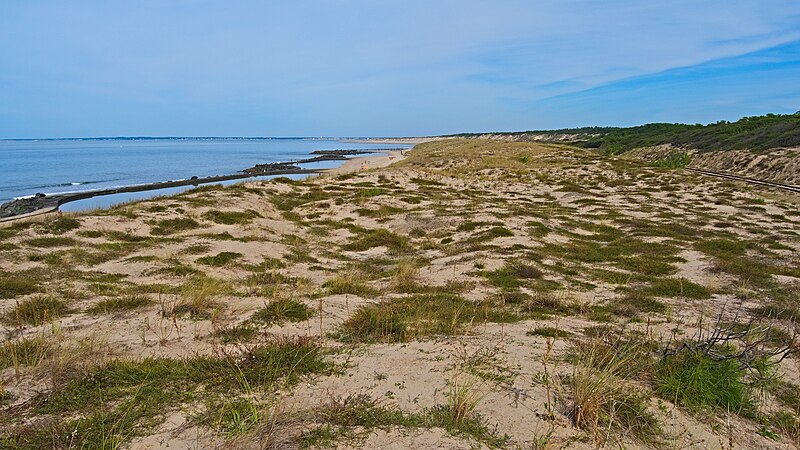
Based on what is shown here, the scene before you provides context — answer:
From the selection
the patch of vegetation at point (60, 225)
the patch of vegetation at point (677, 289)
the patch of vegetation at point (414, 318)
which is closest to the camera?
the patch of vegetation at point (414, 318)

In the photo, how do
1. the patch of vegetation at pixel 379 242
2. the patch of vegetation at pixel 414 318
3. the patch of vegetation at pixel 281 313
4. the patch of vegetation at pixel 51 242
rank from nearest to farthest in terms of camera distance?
1. the patch of vegetation at pixel 414 318
2. the patch of vegetation at pixel 281 313
3. the patch of vegetation at pixel 51 242
4. the patch of vegetation at pixel 379 242

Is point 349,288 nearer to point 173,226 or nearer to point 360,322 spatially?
point 360,322

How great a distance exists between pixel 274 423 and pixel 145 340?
13.8 feet

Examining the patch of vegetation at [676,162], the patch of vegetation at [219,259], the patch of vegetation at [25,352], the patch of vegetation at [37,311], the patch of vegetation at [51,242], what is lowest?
the patch of vegetation at [219,259]

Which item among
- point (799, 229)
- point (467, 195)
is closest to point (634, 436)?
point (799, 229)

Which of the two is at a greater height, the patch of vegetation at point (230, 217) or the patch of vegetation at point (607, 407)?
the patch of vegetation at point (607, 407)

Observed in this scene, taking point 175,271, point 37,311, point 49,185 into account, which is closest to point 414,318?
point 37,311

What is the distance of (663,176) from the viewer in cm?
4591

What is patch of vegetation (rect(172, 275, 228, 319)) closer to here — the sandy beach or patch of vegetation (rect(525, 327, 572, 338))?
the sandy beach

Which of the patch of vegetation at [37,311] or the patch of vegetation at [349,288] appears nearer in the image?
the patch of vegetation at [37,311]

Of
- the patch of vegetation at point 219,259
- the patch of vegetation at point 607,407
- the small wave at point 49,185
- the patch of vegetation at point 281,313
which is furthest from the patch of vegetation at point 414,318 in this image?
the small wave at point 49,185

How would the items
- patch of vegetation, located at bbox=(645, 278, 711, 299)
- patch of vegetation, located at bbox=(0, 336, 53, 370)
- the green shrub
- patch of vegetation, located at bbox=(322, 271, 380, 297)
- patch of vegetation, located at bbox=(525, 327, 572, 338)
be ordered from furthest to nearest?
patch of vegetation, located at bbox=(645, 278, 711, 299) < patch of vegetation, located at bbox=(322, 271, 380, 297) < patch of vegetation, located at bbox=(525, 327, 572, 338) < patch of vegetation, located at bbox=(0, 336, 53, 370) < the green shrub

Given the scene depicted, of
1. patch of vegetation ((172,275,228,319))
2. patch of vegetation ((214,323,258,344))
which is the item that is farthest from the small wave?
patch of vegetation ((214,323,258,344))

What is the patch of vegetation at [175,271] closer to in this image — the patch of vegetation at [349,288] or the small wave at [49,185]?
the patch of vegetation at [349,288]
